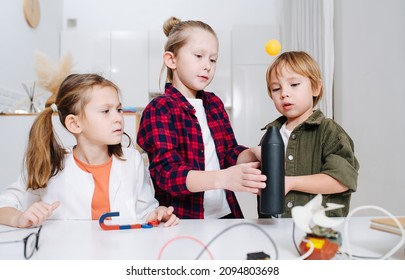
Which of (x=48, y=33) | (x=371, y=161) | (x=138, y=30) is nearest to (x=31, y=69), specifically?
(x=48, y=33)

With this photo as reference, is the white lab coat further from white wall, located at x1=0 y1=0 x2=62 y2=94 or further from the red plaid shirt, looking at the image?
white wall, located at x1=0 y1=0 x2=62 y2=94

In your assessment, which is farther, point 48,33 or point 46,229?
point 48,33

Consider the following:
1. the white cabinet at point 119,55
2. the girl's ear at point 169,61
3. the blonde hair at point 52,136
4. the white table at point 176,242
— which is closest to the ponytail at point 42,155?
the blonde hair at point 52,136

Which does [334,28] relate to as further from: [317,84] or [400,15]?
[317,84]

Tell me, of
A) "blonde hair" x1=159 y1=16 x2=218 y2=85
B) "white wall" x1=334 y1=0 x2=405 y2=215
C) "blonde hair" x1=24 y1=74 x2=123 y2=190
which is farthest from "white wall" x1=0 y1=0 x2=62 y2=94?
"white wall" x1=334 y1=0 x2=405 y2=215

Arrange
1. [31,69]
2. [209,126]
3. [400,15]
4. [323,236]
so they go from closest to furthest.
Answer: [323,236] → [209,126] → [400,15] → [31,69]

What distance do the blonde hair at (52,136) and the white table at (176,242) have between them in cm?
21

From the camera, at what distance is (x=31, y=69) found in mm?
2914

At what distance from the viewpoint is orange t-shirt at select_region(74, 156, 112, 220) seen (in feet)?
3.19

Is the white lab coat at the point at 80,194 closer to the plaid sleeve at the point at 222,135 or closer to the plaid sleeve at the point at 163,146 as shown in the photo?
the plaid sleeve at the point at 163,146

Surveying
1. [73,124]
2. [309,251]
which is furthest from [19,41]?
[309,251]

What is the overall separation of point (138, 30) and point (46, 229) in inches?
128

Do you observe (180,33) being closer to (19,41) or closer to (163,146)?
(163,146)

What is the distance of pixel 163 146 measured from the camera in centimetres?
90
